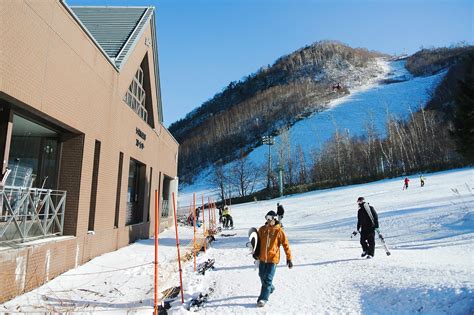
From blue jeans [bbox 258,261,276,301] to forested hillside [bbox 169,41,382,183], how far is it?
9582cm

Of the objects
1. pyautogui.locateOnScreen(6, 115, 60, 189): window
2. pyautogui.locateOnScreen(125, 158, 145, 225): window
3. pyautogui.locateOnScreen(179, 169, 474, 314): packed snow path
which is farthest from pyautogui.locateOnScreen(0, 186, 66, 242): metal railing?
pyautogui.locateOnScreen(125, 158, 145, 225): window

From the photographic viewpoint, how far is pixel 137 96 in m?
18.0

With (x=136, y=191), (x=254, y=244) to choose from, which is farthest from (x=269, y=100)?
(x=254, y=244)

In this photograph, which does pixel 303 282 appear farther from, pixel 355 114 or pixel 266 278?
pixel 355 114

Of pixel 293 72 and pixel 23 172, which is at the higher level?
pixel 293 72

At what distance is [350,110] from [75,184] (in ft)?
333

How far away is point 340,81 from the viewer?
13575 cm

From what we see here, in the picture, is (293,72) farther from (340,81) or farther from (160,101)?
(160,101)

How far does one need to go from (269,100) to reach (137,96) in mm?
115741

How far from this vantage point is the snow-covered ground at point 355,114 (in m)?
89.9

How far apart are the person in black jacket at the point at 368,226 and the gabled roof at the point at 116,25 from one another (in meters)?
10.1

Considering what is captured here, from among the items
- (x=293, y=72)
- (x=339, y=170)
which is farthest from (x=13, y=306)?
(x=293, y=72)

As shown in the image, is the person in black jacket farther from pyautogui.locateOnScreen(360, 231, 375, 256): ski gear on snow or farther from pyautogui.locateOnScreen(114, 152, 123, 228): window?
pyautogui.locateOnScreen(114, 152, 123, 228): window

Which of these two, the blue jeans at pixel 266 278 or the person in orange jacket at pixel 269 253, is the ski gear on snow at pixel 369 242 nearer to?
the person in orange jacket at pixel 269 253
